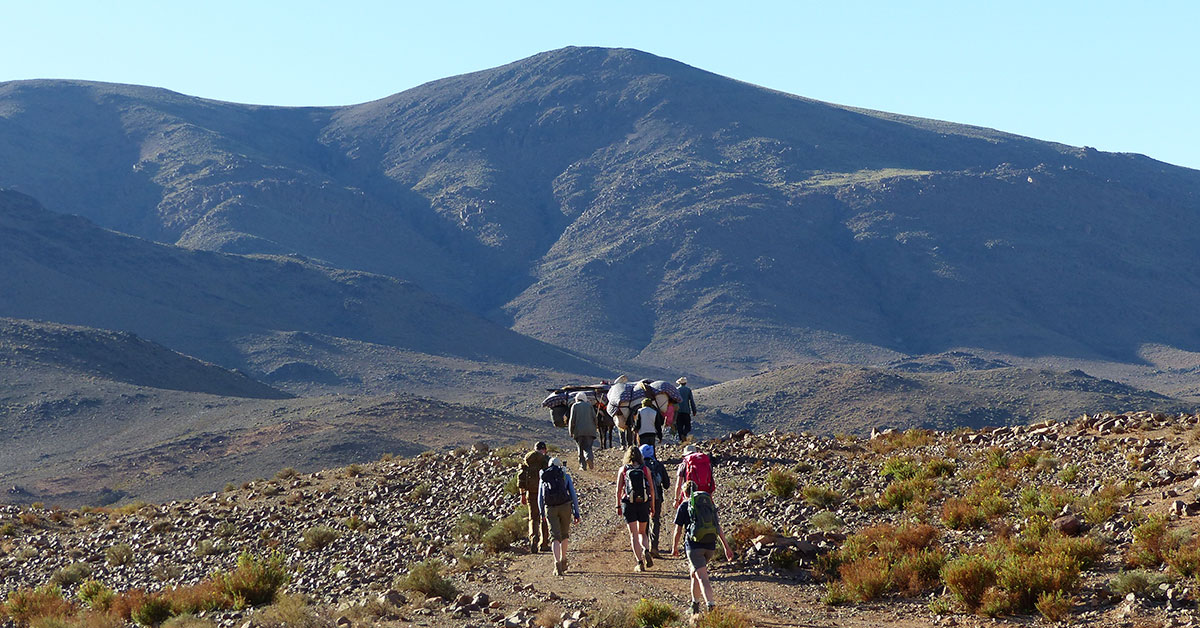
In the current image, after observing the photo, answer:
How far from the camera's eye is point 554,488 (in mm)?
16422

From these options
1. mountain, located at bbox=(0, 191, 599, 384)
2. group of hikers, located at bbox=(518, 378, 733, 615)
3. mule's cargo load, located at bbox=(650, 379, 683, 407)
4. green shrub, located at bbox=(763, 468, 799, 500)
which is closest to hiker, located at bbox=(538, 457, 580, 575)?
group of hikers, located at bbox=(518, 378, 733, 615)

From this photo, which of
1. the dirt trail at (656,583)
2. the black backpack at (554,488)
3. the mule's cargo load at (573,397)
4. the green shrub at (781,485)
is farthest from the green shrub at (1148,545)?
the mule's cargo load at (573,397)

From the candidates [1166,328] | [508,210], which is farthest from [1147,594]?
[508,210]

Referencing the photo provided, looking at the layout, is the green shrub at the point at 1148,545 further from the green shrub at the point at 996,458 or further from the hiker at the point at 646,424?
the hiker at the point at 646,424

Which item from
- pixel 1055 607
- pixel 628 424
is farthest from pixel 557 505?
pixel 628 424

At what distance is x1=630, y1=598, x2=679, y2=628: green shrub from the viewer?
13102 mm

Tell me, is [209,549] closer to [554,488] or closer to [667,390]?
[667,390]

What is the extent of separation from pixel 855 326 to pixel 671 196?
3821cm

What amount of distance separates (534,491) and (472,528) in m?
2.68

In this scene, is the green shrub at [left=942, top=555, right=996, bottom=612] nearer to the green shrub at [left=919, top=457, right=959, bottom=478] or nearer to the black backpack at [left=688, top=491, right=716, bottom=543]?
the black backpack at [left=688, top=491, right=716, bottom=543]

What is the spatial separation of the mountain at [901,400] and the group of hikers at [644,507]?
6442 centimetres

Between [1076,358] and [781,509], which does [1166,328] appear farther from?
[781,509]

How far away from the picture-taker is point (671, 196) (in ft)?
573

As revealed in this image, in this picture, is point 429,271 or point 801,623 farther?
point 429,271
